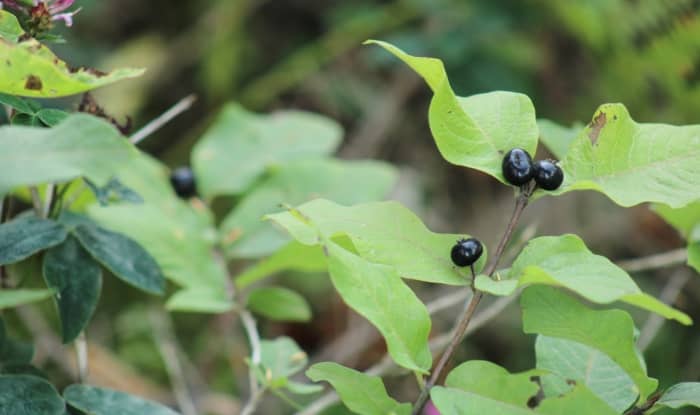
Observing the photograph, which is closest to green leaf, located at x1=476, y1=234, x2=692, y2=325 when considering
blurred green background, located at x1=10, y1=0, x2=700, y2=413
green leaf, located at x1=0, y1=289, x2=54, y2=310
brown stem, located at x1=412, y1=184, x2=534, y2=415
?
brown stem, located at x1=412, y1=184, x2=534, y2=415

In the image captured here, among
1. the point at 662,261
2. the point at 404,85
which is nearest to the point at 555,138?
the point at 662,261

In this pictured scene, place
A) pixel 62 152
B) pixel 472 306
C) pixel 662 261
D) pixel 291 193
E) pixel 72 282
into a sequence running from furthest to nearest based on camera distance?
1. pixel 291 193
2. pixel 662 261
3. pixel 72 282
4. pixel 472 306
5. pixel 62 152

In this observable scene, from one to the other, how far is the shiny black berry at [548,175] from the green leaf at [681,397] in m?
0.16

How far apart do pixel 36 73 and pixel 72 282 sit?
8.7 inches

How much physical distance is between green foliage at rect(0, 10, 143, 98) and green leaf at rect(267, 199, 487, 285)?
0.14 meters

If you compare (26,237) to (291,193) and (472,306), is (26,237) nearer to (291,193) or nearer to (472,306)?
(472,306)

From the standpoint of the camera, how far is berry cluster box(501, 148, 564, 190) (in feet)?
1.75

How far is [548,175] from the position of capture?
538 millimetres

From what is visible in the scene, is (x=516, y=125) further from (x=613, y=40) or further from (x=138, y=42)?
(x=138, y=42)

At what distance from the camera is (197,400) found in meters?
1.36

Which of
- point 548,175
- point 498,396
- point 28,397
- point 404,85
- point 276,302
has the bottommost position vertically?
point 404,85

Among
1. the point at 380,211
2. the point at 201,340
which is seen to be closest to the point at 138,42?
the point at 201,340

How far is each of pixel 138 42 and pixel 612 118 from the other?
6.40 feet

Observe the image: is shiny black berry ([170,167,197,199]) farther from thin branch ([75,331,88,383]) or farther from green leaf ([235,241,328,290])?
thin branch ([75,331,88,383])
